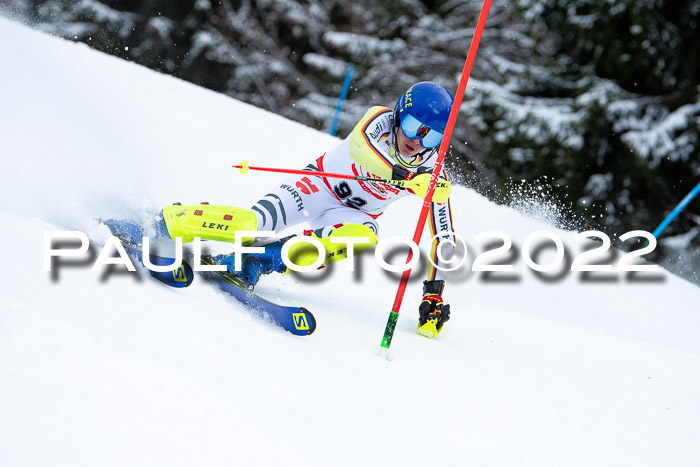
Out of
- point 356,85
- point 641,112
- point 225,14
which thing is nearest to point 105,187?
point 641,112

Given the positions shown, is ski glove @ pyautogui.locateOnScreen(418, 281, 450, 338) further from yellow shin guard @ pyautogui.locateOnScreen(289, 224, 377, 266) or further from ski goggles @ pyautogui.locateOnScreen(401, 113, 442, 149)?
ski goggles @ pyautogui.locateOnScreen(401, 113, 442, 149)

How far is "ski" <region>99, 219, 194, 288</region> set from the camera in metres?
2.84

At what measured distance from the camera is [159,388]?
1.69 meters

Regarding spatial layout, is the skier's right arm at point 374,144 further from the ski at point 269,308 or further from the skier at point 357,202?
the ski at point 269,308

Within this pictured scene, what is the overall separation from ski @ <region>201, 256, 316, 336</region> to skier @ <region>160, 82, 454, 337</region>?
0.15m

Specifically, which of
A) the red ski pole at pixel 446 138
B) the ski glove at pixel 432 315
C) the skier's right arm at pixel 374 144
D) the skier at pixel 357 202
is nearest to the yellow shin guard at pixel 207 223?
the skier at pixel 357 202

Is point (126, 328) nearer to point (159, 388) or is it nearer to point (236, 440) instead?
point (159, 388)

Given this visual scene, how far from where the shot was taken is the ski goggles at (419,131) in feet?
10.8

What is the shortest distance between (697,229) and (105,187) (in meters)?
9.82

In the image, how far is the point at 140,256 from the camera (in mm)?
3002

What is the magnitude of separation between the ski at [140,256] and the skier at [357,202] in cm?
16

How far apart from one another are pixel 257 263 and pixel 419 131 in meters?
1.06

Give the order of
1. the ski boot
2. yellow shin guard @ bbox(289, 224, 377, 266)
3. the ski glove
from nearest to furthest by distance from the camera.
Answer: yellow shin guard @ bbox(289, 224, 377, 266), the ski boot, the ski glove

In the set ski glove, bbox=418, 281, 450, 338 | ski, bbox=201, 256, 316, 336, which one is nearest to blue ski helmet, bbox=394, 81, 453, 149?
ski glove, bbox=418, 281, 450, 338
